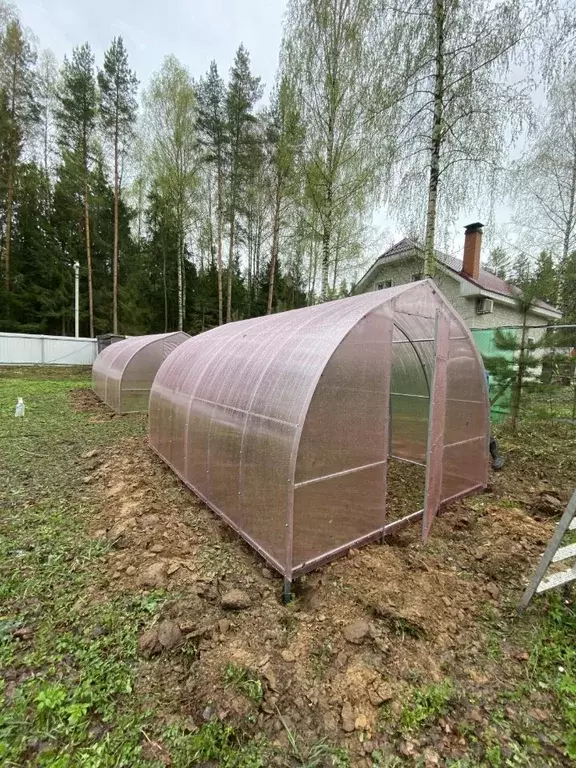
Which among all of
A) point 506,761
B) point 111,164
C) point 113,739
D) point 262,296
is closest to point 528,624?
point 506,761

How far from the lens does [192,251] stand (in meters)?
24.4

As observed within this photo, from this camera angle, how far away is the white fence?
15.9m

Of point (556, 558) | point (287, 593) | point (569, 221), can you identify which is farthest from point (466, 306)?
point (287, 593)

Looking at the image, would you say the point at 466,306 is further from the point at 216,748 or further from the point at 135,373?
the point at 216,748

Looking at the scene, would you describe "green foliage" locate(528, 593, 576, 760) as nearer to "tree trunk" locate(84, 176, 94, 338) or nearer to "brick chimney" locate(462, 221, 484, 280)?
"brick chimney" locate(462, 221, 484, 280)

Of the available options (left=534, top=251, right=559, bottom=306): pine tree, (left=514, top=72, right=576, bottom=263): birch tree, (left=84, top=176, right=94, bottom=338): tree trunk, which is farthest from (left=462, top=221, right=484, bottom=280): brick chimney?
(left=84, top=176, right=94, bottom=338): tree trunk

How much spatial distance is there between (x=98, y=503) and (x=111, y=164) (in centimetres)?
1728

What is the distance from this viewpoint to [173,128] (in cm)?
1447

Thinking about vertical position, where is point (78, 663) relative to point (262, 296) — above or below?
below

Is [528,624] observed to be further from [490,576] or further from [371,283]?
[371,283]

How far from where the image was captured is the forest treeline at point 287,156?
618 centimetres

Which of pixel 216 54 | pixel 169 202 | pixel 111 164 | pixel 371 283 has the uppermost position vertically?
pixel 216 54

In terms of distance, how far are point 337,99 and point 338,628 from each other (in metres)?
11.1

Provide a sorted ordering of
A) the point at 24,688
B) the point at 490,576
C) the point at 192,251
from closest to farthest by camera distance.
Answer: the point at 24,688
the point at 490,576
the point at 192,251
